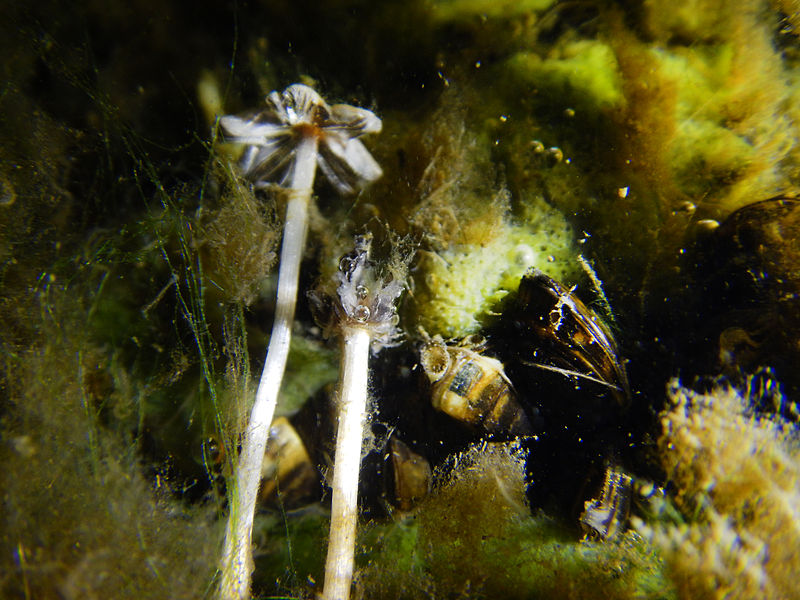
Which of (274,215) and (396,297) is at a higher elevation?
(274,215)

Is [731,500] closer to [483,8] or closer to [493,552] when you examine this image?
[493,552]

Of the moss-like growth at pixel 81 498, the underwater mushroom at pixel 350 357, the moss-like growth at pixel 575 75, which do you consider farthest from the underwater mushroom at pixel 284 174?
the moss-like growth at pixel 575 75

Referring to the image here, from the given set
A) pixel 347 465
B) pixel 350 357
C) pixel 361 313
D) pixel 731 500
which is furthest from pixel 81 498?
pixel 731 500

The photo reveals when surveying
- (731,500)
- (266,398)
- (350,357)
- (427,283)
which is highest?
(427,283)

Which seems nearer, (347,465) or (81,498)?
(81,498)

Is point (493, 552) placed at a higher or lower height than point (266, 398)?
lower

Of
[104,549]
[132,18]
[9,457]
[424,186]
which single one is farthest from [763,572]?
[132,18]

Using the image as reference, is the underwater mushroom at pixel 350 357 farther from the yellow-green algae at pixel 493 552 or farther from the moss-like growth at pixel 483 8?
the moss-like growth at pixel 483 8

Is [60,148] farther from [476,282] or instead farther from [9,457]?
[476,282]
